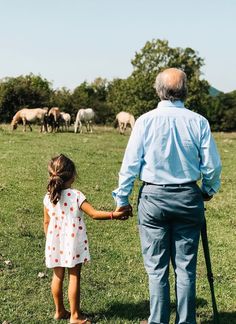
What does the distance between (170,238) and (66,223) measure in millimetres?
1184

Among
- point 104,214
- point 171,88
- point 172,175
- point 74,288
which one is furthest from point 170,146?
point 74,288

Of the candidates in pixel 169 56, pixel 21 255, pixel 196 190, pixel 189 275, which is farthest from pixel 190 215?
pixel 169 56

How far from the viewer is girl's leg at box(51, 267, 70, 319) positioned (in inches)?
221

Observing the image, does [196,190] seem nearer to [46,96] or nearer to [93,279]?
[93,279]

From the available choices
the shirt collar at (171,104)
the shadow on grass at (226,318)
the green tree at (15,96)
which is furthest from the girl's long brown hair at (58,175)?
the green tree at (15,96)

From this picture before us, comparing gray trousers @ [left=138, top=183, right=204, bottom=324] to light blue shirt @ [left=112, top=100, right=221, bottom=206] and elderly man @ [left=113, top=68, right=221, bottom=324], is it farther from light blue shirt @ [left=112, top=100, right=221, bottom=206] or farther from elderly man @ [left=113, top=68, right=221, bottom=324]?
light blue shirt @ [left=112, top=100, right=221, bottom=206]

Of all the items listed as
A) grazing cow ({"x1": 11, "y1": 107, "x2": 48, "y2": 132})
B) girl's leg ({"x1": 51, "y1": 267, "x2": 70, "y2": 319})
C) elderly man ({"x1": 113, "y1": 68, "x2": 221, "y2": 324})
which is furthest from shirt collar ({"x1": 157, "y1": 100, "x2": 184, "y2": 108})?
grazing cow ({"x1": 11, "y1": 107, "x2": 48, "y2": 132})

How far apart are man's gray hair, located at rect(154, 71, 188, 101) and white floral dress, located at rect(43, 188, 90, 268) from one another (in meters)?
1.47

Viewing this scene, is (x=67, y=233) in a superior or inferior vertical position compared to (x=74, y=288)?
superior

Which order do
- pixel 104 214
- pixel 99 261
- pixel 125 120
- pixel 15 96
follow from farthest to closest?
1. pixel 15 96
2. pixel 125 120
3. pixel 99 261
4. pixel 104 214

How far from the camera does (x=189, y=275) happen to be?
5.02 metres

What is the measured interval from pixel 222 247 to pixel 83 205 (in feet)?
15.4

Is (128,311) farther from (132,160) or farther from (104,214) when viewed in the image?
(132,160)

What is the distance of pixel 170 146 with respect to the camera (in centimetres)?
492
